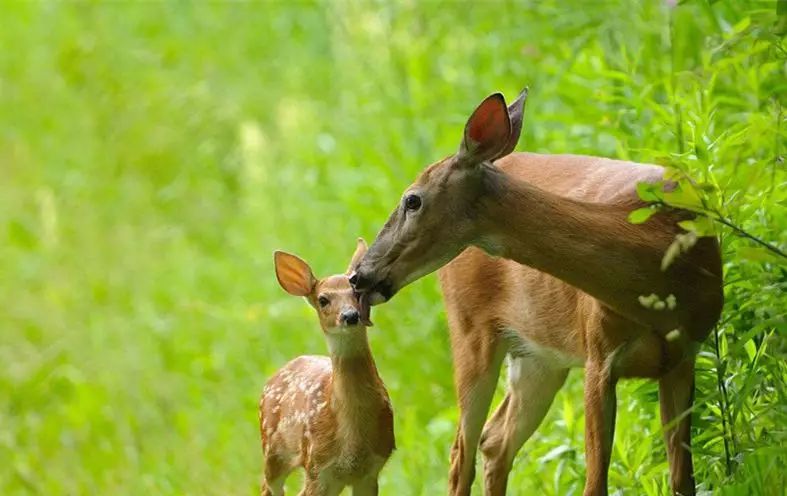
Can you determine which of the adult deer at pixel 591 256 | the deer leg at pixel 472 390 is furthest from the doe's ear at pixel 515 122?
the deer leg at pixel 472 390

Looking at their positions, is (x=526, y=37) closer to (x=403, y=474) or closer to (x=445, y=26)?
(x=445, y=26)

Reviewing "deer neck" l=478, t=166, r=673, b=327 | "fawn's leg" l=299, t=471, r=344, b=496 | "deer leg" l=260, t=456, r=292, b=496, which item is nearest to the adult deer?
"deer neck" l=478, t=166, r=673, b=327

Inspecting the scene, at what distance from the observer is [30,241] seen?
12.2m

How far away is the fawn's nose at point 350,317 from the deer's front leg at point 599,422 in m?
0.69

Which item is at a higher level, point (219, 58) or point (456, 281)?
point (219, 58)

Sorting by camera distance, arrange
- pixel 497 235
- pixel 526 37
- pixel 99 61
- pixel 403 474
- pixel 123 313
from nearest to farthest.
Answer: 1. pixel 497 235
2. pixel 403 474
3. pixel 526 37
4. pixel 123 313
5. pixel 99 61

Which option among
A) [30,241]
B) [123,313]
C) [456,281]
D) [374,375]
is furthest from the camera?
[30,241]

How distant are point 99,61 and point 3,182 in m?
1.33

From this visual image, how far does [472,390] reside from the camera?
19.0 feet

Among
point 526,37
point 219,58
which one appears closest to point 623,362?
point 526,37

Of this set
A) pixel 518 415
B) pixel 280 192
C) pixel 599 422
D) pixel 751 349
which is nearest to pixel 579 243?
pixel 599 422

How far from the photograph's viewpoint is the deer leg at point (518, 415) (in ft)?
20.1

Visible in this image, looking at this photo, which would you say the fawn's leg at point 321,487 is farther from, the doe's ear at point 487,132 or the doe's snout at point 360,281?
the doe's ear at point 487,132

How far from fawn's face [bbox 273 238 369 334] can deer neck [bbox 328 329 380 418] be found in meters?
0.08
